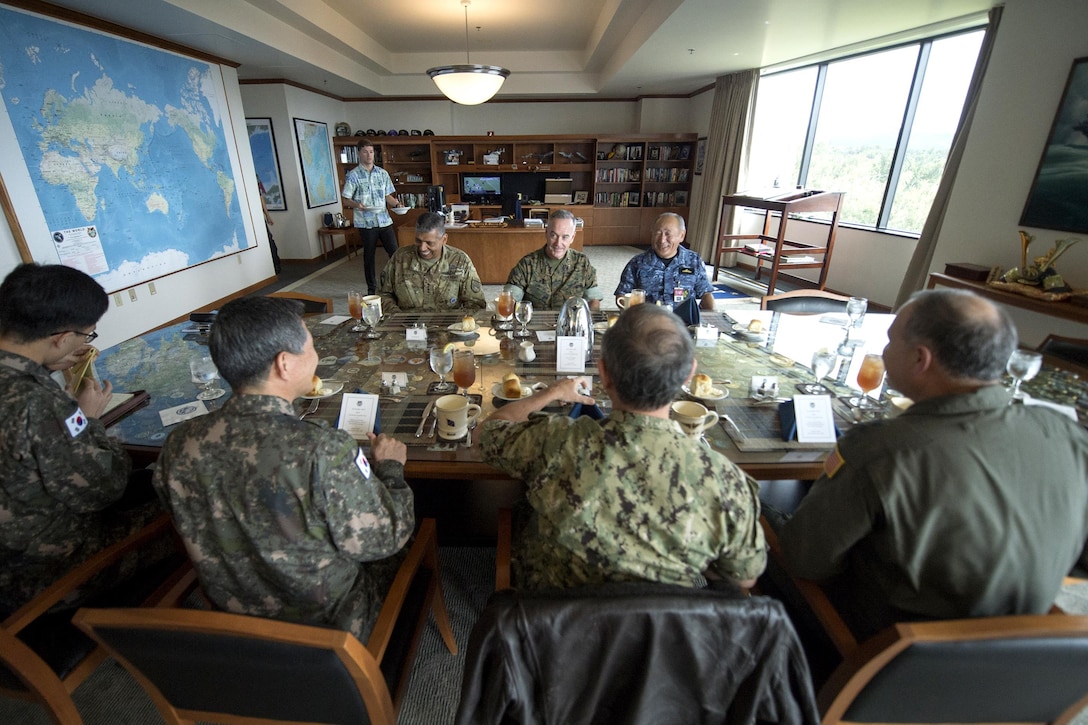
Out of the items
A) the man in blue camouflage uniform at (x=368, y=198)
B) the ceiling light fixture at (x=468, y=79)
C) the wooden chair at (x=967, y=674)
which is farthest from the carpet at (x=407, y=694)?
the man in blue camouflage uniform at (x=368, y=198)

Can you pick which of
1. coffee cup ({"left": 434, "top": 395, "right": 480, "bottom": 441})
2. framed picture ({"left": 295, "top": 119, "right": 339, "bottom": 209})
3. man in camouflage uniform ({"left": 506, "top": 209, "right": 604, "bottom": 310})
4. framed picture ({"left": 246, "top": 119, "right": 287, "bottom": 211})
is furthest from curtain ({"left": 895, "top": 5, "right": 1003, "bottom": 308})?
framed picture ({"left": 246, "top": 119, "right": 287, "bottom": 211})

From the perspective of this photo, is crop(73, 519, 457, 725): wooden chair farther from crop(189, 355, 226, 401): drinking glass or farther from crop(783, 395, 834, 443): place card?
crop(783, 395, 834, 443): place card

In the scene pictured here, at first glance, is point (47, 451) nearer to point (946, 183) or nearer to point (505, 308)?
point (505, 308)

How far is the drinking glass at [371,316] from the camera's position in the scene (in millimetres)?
2186

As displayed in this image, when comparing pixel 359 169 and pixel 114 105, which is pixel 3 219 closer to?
pixel 114 105

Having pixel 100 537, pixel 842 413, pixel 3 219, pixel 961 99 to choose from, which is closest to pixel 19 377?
pixel 100 537

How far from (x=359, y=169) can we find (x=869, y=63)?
594 centimetres

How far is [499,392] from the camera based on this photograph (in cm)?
164

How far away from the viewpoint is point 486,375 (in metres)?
1.83

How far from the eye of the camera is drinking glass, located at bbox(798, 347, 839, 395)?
5.48ft

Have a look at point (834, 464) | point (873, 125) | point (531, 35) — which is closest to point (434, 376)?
point (834, 464)

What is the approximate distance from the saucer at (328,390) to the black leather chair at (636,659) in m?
1.08

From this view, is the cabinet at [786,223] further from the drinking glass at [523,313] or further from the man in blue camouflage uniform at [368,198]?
the man in blue camouflage uniform at [368,198]

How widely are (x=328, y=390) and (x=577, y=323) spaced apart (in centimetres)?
98
